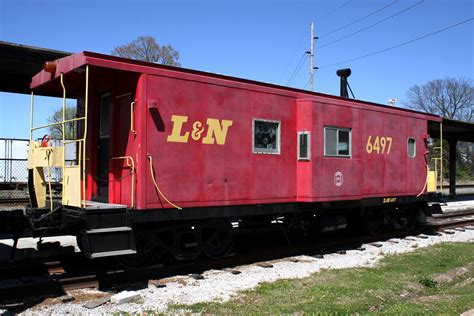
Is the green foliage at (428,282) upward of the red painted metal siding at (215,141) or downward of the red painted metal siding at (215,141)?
downward

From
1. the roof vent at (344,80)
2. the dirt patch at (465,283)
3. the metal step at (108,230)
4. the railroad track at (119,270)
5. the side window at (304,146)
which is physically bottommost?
the dirt patch at (465,283)

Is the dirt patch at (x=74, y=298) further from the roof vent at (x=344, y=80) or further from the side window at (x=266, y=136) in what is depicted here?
the roof vent at (x=344, y=80)

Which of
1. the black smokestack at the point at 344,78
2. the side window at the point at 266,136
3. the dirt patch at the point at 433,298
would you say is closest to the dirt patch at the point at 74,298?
the side window at the point at 266,136

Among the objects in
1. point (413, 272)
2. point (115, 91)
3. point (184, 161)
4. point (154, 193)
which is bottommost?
point (413, 272)

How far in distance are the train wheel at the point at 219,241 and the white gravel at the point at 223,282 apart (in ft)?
1.56

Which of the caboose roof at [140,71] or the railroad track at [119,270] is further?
the caboose roof at [140,71]

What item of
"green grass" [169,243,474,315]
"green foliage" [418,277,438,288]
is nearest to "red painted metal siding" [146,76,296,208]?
"green grass" [169,243,474,315]

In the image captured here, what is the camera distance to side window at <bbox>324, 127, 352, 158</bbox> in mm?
10055

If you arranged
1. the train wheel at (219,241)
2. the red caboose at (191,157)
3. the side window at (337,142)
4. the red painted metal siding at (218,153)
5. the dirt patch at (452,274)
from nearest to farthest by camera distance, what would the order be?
the red caboose at (191,157) < the red painted metal siding at (218,153) < the dirt patch at (452,274) < the train wheel at (219,241) < the side window at (337,142)

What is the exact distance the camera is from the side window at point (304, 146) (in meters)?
Answer: 9.61

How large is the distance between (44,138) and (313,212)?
Answer: 584 centimetres

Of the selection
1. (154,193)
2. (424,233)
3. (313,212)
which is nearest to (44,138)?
(154,193)

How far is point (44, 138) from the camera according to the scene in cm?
791

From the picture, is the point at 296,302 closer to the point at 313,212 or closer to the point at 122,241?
the point at 122,241
